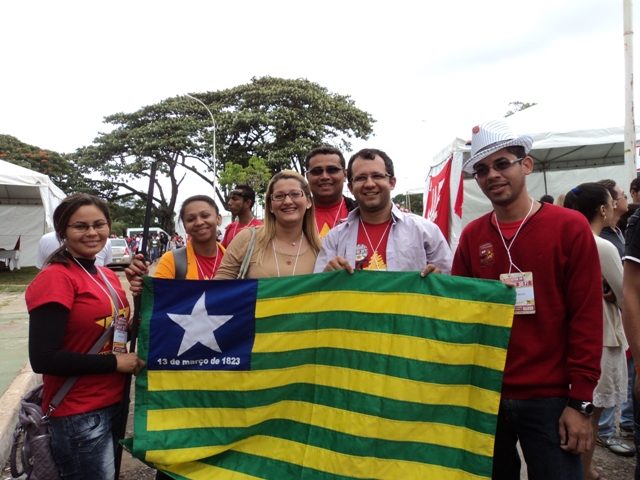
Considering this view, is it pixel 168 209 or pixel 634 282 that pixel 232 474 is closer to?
pixel 634 282

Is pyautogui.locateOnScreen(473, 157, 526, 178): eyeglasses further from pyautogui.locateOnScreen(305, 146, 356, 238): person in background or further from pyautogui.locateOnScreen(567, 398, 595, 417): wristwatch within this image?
pyautogui.locateOnScreen(305, 146, 356, 238): person in background

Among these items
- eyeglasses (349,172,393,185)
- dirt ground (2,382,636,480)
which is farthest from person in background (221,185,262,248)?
eyeglasses (349,172,393,185)

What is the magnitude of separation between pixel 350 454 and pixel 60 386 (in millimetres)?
1405

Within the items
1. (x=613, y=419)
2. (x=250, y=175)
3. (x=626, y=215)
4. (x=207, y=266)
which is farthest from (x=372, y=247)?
(x=250, y=175)

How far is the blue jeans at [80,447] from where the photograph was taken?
2.14 m

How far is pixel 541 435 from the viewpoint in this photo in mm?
1927

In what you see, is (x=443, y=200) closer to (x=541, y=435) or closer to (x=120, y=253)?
(x=541, y=435)

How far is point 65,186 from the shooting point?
118ft

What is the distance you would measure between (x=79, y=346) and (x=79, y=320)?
0.13 m

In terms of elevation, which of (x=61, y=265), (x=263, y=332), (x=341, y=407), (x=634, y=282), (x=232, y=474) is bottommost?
(x=232, y=474)

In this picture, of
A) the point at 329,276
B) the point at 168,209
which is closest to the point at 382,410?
the point at 329,276

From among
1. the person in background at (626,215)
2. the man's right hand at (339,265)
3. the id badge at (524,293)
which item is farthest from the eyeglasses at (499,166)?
the person in background at (626,215)

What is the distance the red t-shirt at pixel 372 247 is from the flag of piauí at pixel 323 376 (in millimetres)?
227

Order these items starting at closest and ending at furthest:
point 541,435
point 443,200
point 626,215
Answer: point 541,435 → point 626,215 → point 443,200
